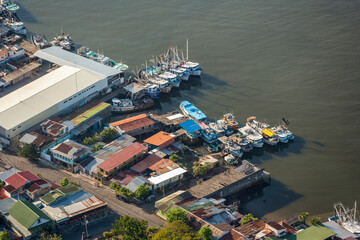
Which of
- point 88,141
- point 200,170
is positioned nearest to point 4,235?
point 88,141

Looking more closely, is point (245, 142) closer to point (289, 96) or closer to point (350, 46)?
point (289, 96)

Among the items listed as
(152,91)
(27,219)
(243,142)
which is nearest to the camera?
(27,219)

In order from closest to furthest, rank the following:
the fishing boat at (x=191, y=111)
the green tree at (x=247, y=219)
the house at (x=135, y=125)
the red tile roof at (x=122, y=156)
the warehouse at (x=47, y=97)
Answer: the green tree at (x=247, y=219), the red tile roof at (x=122, y=156), the warehouse at (x=47, y=97), the house at (x=135, y=125), the fishing boat at (x=191, y=111)

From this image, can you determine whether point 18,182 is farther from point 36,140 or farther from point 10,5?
point 10,5

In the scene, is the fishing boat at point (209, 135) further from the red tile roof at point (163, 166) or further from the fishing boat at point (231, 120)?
the red tile roof at point (163, 166)

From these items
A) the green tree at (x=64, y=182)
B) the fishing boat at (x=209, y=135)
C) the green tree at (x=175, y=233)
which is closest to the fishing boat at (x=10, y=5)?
the fishing boat at (x=209, y=135)

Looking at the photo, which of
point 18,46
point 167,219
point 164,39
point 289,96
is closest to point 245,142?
point 289,96

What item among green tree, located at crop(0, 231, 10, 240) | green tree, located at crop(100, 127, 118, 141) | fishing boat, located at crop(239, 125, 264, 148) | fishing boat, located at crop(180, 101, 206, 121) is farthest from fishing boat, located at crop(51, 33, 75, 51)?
green tree, located at crop(0, 231, 10, 240)
